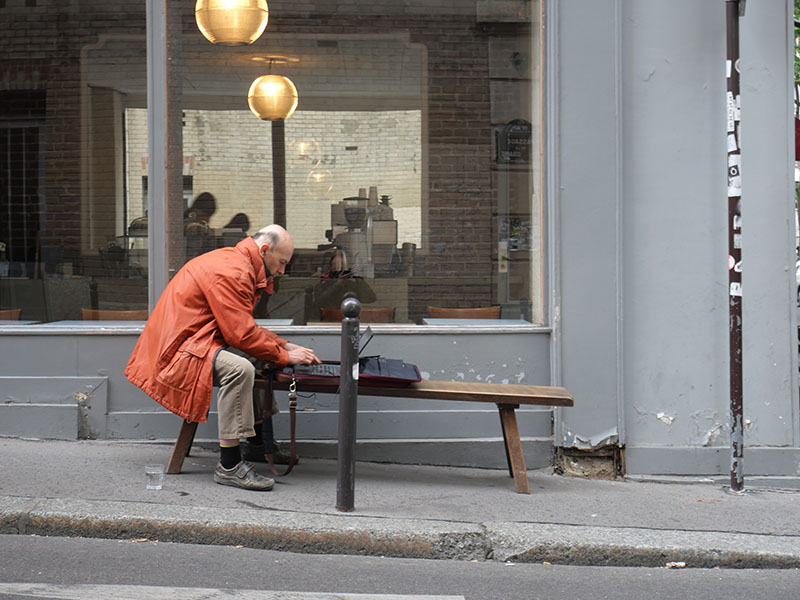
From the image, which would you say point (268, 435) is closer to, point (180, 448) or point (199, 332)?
point (180, 448)

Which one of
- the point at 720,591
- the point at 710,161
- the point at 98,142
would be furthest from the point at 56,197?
the point at 720,591

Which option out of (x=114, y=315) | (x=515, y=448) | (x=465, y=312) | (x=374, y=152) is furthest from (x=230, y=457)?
(x=374, y=152)

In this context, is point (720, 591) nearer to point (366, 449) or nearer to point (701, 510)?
point (701, 510)

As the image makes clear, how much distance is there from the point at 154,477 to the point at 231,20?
11.3ft

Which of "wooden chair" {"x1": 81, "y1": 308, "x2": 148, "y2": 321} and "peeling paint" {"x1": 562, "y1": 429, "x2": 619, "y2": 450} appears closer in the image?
"peeling paint" {"x1": 562, "y1": 429, "x2": 619, "y2": 450}

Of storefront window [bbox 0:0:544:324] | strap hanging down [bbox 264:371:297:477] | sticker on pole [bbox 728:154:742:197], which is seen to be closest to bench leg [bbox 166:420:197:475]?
strap hanging down [bbox 264:371:297:477]

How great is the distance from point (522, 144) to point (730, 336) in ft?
6.80

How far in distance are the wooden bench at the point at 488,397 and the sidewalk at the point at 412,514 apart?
15 cm

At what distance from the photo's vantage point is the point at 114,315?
662 cm

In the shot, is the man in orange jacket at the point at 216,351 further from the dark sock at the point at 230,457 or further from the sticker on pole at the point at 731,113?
the sticker on pole at the point at 731,113

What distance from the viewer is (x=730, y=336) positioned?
5.70 meters

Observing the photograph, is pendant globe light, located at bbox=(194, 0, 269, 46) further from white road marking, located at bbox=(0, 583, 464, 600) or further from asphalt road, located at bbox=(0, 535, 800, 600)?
white road marking, located at bbox=(0, 583, 464, 600)

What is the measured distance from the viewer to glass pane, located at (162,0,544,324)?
267 inches

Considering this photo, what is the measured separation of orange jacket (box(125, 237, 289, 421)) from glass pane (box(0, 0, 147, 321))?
155 cm
